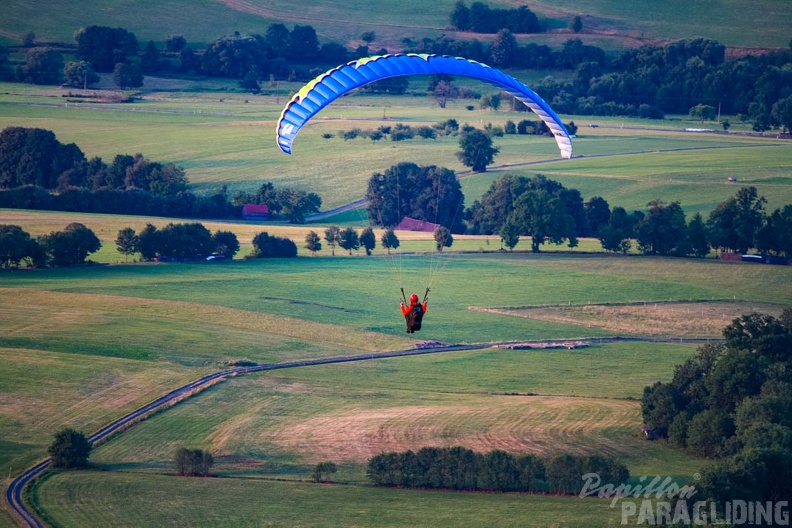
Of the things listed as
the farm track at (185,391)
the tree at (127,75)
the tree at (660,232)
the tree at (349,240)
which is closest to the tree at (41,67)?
the tree at (127,75)

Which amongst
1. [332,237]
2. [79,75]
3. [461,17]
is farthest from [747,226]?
[461,17]

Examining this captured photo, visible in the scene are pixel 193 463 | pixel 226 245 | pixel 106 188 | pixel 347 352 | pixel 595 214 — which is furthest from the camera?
pixel 106 188

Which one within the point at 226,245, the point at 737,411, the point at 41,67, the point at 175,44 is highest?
the point at 175,44

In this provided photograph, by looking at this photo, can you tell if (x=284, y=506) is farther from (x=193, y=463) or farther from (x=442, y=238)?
(x=442, y=238)

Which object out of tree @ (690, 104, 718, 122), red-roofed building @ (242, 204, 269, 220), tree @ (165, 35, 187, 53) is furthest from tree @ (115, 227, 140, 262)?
tree @ (165, 35, 187, 53)

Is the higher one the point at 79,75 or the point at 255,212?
the point at 79,75

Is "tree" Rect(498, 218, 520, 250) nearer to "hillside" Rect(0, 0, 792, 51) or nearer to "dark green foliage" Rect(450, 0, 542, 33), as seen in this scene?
"hillside" Rect(0, 0, 792, 51)

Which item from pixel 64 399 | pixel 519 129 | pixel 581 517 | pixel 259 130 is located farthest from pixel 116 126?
pixel 581 517
